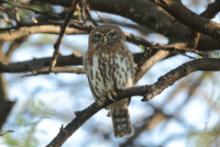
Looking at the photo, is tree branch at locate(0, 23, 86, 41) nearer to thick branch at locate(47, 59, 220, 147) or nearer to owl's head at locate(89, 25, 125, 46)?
owl's head at locate(89, 25, 125, 46)

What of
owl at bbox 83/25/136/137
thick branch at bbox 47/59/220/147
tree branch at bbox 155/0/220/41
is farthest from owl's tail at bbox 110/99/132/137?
tree branch at bbox 155/0/220/41

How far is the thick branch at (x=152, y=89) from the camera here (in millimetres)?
4066

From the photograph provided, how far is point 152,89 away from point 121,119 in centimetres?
212

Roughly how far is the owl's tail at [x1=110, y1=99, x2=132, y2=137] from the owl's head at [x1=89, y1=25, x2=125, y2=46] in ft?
1.84

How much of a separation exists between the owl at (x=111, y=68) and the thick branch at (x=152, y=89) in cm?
112

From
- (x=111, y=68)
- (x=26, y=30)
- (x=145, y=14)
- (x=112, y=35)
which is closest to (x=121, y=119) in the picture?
(x=111, y=68)

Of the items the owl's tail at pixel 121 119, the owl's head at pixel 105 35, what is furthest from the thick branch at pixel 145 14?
the owl's tail at pixel 121 119

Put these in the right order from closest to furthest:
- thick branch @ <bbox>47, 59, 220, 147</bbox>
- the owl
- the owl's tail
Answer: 1. thick branch @ <bbox>47, 59, 220, 147</bbox>
2. the owl
3. the owl's tail

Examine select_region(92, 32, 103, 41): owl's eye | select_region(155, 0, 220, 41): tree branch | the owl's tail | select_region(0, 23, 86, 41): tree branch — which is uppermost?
select_region(155, 0, 220, 41): tree branch

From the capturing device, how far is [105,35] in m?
6.39

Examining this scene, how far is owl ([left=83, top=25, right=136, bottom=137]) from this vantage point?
229 inches

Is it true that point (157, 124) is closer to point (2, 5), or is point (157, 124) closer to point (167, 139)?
point (167, 139)

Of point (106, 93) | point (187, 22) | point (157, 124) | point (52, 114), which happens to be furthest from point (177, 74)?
point (157, 124)

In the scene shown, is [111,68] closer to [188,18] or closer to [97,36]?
[97,36]
